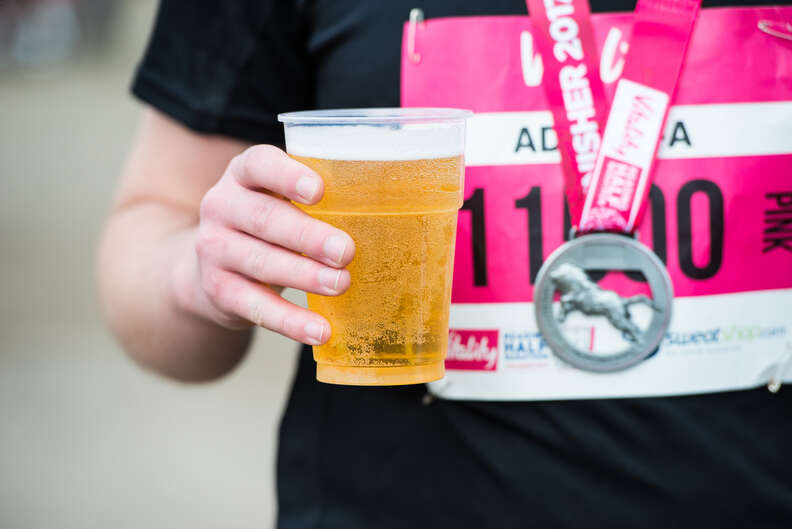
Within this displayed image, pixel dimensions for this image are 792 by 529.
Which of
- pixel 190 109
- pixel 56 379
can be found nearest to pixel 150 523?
pixel 56 379

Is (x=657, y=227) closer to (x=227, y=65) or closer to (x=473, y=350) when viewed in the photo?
(x=473, y=350)

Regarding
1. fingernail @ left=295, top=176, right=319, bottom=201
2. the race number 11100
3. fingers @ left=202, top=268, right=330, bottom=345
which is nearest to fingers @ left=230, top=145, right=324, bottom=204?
fingernail @ left=295, top=176, right=319, bottom=201

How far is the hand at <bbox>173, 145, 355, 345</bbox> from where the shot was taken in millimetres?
790

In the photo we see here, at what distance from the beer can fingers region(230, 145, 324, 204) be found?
34 mm

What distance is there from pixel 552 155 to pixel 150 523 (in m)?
2.61

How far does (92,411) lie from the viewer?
147 inches

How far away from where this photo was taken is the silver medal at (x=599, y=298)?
1.02 m

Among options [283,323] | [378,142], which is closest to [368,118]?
[378,142]

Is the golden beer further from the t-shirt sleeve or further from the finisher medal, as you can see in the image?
the t-shirt sleeve

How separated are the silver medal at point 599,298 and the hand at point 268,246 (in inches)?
13.3

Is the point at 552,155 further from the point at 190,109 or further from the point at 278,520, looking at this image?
the point at 278,520

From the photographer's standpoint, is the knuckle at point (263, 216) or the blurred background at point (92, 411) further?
the blurred background at point (92, 411)

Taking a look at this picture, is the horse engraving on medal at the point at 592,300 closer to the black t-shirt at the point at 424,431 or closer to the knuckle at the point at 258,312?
the black t-shirt at the point at 424,431

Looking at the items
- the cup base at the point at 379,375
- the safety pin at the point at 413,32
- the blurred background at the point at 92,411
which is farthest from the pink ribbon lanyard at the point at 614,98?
the blurred background at the point at 92,411
